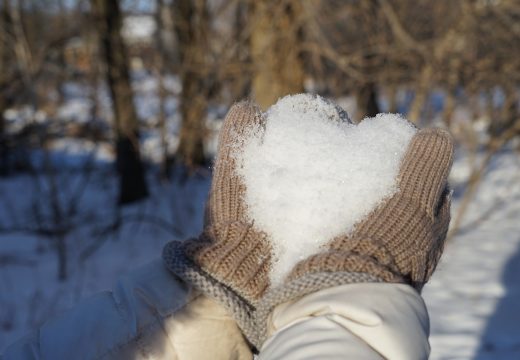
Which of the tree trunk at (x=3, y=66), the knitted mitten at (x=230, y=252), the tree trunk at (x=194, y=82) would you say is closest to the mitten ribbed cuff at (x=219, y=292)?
the knitted mitten at (x=230, y=252)

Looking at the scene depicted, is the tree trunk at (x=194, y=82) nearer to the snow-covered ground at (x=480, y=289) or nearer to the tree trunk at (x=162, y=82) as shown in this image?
the tree trunk at (x=162, y=82)

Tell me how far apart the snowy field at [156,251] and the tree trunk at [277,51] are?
5.36ft

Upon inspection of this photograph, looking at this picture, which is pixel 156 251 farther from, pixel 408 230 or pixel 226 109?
pixel 408 230

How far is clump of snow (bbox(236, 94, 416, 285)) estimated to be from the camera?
1070mm

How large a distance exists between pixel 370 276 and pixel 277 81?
3436 mm

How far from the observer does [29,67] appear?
4.85 metres

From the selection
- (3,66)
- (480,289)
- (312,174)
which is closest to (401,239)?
(312,174)

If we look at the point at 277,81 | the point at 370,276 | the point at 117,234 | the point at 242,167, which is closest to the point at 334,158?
the point at 242,167

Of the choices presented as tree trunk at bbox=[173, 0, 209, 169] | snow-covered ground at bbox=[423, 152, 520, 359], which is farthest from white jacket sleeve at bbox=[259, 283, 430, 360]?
tree trunk at bbox=[173, 0, 209, 169]

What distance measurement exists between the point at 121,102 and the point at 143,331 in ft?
19.6

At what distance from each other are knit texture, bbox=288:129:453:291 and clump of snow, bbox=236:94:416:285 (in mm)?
27

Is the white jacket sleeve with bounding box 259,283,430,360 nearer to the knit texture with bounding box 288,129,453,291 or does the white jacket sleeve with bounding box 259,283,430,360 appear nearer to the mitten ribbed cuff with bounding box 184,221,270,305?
the knit texture with bounding box 288,129,453,291

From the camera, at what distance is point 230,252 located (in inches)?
42.5

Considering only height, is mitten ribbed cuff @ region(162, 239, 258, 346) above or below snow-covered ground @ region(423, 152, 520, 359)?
above
